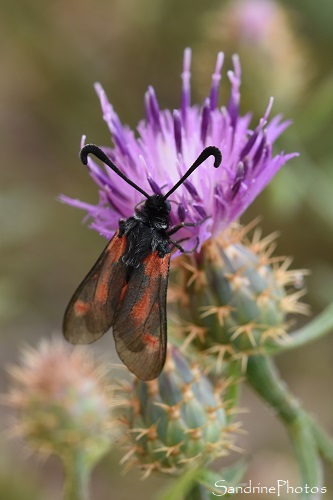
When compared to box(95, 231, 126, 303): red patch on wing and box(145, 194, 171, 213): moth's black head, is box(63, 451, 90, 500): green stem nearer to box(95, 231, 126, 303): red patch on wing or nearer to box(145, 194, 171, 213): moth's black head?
box(95, 231, 126, 303): red patch on wing

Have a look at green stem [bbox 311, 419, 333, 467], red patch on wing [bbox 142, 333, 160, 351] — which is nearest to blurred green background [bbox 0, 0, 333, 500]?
green stem [bbox 311, 419, 333, 467]

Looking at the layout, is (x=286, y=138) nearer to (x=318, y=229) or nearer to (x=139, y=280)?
(x=318, y=229)

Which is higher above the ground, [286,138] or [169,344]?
[286,138]

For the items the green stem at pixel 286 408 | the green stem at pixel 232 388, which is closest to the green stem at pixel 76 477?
the green stem at pixel 232 388

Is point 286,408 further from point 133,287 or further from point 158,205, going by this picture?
point 158,205

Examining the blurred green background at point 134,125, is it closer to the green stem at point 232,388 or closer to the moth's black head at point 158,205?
the green stem at point 232,388

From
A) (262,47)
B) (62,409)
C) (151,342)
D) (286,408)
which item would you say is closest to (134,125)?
(262,47)

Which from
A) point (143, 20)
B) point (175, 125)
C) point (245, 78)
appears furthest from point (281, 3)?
point (175, 125)
